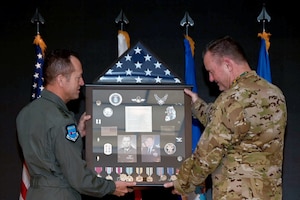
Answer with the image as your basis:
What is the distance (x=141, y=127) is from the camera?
3.22 meters

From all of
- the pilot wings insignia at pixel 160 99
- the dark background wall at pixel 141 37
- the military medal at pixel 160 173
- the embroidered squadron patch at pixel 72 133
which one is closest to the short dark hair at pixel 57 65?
the embroidered squadron patch at pixel 72 133

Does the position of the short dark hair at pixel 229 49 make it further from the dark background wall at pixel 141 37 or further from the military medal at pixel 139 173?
the dark background wall at pixel 141 37

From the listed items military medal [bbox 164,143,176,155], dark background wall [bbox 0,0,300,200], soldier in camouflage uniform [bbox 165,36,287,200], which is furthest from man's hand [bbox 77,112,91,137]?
dark background wall [bbox 0,0,300,200]

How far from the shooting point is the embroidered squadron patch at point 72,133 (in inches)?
105

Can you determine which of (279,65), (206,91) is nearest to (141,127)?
(206,91)

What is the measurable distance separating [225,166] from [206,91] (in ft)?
5.82

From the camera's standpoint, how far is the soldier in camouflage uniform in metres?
2.67

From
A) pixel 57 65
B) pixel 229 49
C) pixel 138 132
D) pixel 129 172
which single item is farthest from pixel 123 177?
pixel 229 49

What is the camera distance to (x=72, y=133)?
2.68 m

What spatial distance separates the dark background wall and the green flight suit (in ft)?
5.70

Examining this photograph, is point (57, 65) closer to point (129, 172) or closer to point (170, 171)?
point (129, 172)

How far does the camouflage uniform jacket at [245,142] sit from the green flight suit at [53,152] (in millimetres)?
643
